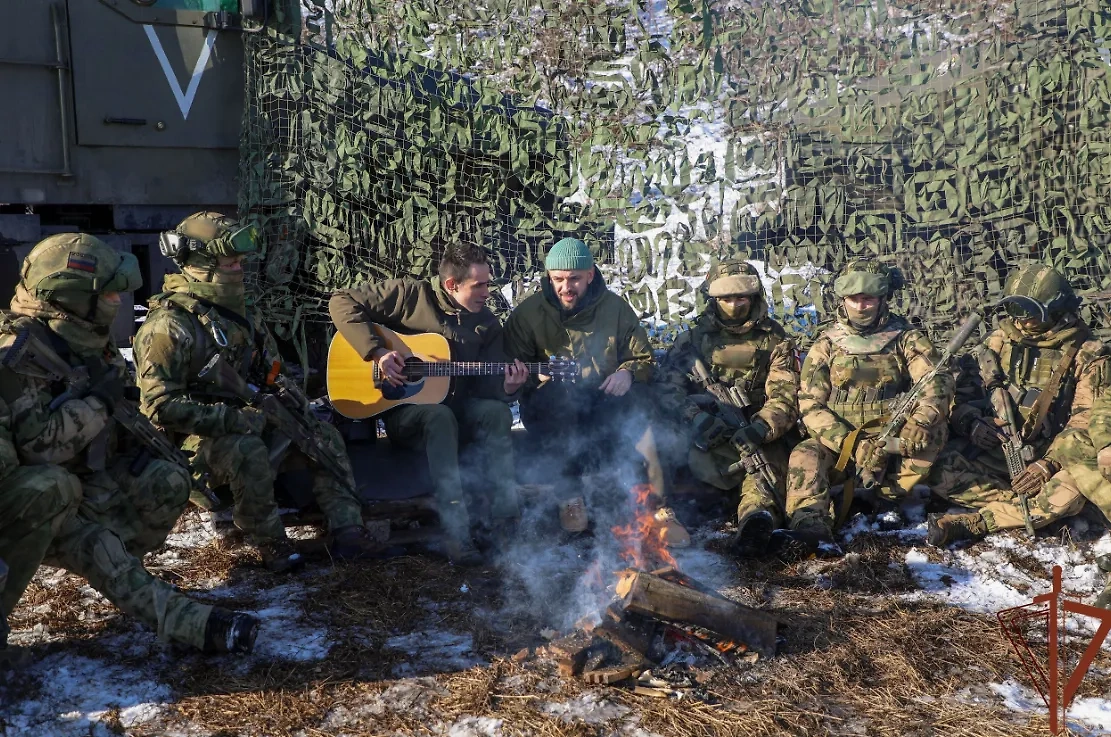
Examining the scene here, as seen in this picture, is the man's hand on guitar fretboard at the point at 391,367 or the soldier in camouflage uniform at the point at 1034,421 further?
the man's hand on guitar fretboard at the point at 391,367

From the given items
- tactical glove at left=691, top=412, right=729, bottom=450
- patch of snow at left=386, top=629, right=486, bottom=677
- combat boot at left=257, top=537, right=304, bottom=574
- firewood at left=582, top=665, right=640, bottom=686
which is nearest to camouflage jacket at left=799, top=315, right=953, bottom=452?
tactical glove at left=691, top=412, right=729, bottom=450

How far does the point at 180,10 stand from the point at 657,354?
195 inches

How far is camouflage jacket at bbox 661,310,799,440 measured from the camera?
6.73 m

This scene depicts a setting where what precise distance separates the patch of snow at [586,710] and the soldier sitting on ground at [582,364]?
268 centimetres

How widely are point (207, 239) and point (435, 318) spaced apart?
1603mm

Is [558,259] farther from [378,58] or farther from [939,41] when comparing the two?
[939,41]

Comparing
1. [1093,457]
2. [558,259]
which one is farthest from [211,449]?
[1093,457]

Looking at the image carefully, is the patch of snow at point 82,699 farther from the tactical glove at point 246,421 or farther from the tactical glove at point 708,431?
the tactical glove at point 708,431

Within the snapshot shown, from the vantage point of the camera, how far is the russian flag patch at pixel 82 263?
4496mm

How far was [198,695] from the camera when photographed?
396cm

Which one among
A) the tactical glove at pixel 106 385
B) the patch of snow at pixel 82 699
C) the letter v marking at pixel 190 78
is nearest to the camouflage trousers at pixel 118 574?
the patch of snow at pixel 82 699

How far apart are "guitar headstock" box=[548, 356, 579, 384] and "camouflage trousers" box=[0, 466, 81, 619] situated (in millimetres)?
3202

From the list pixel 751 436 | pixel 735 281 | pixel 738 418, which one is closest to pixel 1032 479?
pixel 751 436

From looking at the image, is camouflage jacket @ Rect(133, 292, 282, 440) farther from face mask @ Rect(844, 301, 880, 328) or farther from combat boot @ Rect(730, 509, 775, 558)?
face mask @ Rect(844, 301, 880, 328)
